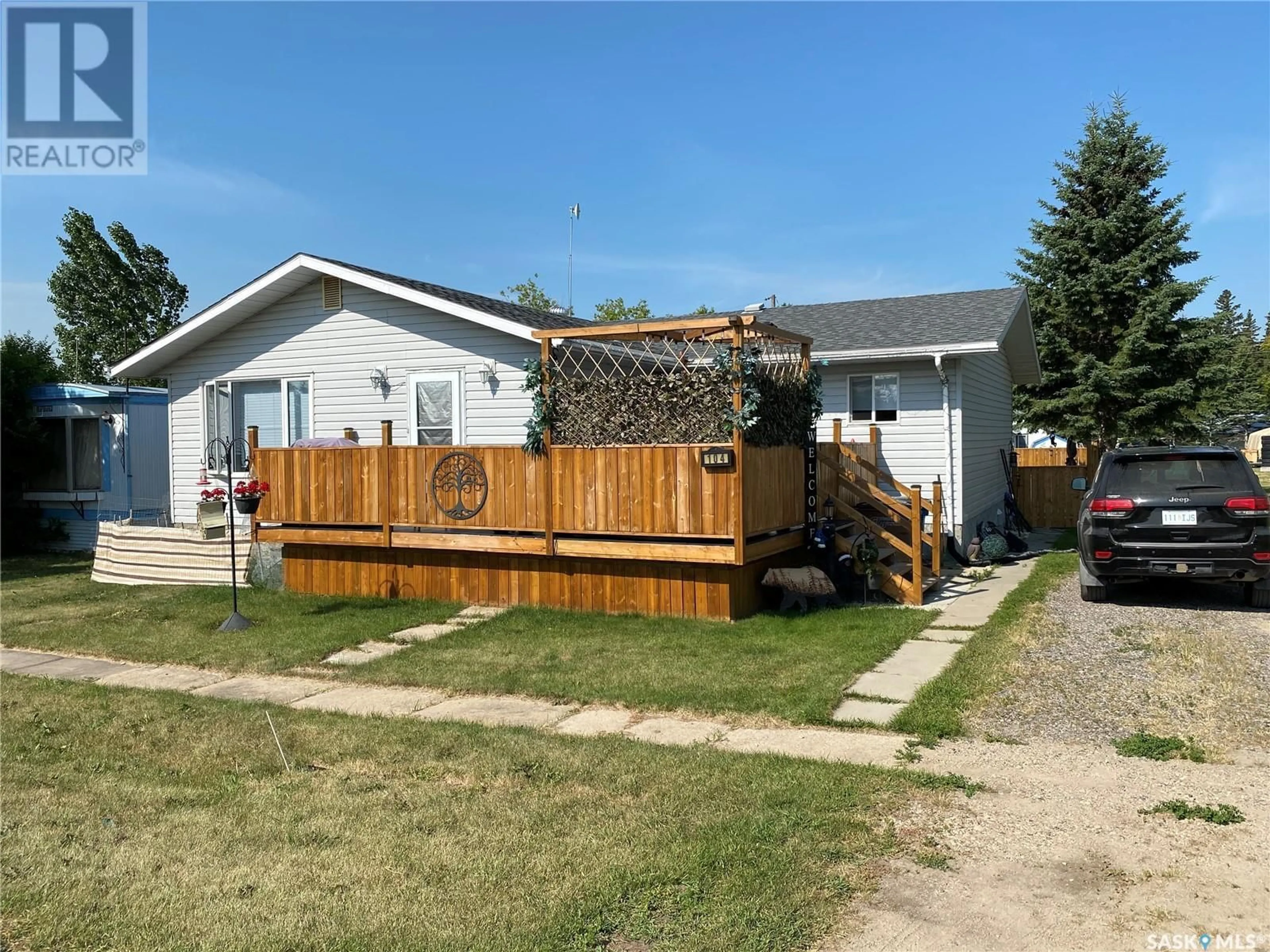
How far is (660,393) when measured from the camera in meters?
9.05

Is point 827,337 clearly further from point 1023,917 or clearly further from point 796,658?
point 1023,917

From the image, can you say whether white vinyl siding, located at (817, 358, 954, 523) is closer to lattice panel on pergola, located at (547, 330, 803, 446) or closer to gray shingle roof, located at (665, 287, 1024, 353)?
gray shingle roof, located at (665, 287, 1024, 353)

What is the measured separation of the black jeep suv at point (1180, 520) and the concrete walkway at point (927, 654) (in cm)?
133

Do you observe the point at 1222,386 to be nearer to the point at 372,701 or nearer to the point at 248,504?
the point at 248,504

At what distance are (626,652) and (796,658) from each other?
1426 millimetres

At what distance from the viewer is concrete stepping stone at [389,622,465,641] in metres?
8.64

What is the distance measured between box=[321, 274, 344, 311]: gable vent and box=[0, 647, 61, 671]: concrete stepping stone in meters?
6.27

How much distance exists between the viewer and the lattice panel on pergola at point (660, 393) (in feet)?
28.7

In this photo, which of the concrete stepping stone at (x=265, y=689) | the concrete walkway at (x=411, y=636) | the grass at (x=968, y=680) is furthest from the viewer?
the concrete walkway at (x=411, y=636)

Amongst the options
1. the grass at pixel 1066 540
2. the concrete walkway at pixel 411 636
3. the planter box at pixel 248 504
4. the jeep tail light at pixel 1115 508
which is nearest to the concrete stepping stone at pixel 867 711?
the jeep tail light at pixel 1115 508

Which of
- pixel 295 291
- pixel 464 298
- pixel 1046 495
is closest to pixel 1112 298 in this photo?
pixel 1046 495

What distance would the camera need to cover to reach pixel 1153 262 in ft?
64.1

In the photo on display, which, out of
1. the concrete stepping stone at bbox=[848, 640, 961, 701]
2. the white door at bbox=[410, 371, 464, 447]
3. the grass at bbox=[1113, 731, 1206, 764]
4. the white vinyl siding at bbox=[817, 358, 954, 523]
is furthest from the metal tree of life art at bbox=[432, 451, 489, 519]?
the grass at bbox=[1113, 731, 1206, 764]

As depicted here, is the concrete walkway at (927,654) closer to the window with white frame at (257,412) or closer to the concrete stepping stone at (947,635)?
the concrete stepping stone at (947,635)
